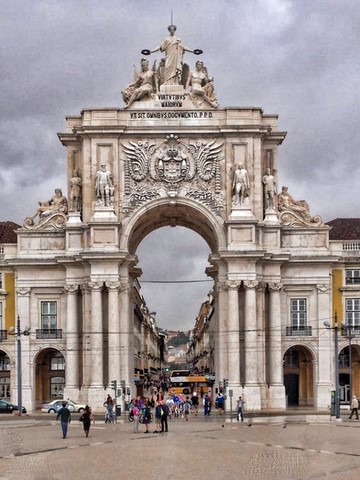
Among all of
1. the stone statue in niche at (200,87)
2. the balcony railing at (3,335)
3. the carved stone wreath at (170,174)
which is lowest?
the balcony railing at (3,335)

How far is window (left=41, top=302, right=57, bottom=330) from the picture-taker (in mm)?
78062

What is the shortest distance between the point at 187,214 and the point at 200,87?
31.4 feet

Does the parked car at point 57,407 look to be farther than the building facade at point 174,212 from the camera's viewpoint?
No

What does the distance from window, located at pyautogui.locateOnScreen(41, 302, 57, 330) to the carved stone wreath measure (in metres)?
10.0

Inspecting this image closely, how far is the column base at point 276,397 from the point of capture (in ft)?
245

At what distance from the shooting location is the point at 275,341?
76688 mm

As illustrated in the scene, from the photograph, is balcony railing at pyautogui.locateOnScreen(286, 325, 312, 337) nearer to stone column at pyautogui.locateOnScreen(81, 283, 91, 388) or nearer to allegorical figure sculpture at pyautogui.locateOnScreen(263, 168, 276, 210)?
allegorical figure sculpture at pyautogui.locateOnScreen(263, 168, 276, 210)

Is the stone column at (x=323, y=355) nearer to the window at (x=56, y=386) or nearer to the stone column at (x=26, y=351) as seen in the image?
the window at (x=56, y=386)

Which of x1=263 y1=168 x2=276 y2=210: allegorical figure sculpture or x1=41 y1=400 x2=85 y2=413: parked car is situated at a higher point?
x1=263 y1=168 x2=276 y2=210: allegorical figure sculpture

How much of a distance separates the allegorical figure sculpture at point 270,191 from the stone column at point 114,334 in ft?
42.3

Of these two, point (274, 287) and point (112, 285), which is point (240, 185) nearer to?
point (274, 287)

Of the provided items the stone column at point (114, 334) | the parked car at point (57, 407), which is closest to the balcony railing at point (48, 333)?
the stone column at point (114, 334)

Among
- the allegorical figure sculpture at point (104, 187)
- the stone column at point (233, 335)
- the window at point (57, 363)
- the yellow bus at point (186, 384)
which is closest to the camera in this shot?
the stone column at point (233, 335)

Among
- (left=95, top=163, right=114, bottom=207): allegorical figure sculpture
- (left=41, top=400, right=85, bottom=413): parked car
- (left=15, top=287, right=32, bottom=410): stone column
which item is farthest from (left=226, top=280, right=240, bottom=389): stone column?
(left=15, top=287, right=32, bottom=410): stone column
